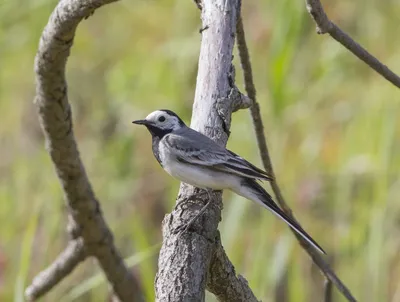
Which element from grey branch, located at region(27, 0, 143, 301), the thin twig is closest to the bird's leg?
grey branch, located at region(27, 0, 143, 301)

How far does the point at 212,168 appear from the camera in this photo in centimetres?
195

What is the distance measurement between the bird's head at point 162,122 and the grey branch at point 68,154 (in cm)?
21

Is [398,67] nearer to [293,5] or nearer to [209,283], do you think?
[293,5]

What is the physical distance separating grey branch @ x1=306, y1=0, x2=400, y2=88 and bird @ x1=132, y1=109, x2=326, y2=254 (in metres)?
0.33

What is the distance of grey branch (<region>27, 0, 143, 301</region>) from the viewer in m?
2.00

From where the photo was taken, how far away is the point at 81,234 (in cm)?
246

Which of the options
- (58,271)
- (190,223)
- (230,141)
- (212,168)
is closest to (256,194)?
(212,168)

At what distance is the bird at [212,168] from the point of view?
1.81 meters

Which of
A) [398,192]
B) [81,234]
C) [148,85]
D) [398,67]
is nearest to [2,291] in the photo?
[81,234]

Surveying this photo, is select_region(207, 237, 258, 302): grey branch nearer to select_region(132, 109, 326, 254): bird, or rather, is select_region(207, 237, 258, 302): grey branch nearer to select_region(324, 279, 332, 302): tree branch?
select_region(132, 109, 326, 254): bird

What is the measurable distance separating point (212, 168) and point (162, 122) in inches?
15.5

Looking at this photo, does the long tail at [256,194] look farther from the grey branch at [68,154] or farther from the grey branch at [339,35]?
the grey branch at [68,154]

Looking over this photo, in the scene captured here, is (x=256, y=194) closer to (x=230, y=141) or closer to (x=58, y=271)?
(x=58, y=271)

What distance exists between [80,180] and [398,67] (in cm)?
204
